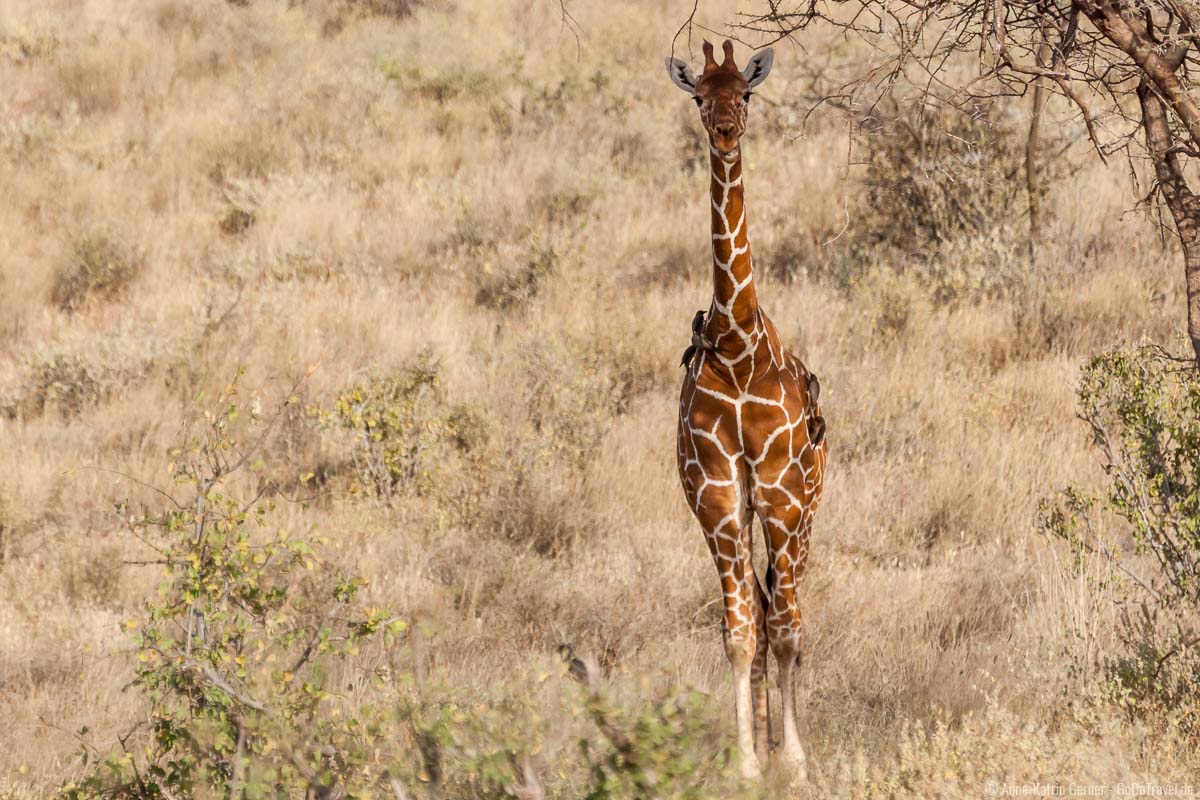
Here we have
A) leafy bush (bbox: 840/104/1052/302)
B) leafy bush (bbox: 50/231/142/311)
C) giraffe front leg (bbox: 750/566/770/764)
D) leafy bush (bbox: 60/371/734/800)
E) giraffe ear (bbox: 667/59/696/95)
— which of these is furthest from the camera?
leafy bush (bbox: 50/231/142/311)

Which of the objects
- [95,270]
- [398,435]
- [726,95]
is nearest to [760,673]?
[726,95]

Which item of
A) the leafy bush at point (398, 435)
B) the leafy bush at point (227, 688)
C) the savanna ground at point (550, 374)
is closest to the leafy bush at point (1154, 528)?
the savanna ground at point (550, 374)

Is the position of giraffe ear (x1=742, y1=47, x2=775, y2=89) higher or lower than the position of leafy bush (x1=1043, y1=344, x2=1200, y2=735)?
higher

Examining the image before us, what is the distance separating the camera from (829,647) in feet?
17.9

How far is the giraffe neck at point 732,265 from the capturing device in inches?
168

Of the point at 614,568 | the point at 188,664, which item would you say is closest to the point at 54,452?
the point at 614,568

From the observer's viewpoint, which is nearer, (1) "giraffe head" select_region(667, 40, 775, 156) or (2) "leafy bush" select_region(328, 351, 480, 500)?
(1) "giraffe head" select_region(667, 40, 775, 156)

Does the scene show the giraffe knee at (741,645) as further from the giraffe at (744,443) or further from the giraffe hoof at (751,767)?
the giraffe hoof at (751,767)

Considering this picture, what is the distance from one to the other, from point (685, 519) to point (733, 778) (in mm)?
3564

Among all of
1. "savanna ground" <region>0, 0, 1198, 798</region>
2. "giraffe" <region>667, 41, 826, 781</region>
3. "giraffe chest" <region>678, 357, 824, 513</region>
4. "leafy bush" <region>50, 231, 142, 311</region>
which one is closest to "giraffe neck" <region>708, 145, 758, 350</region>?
"giraffe" <region>667, 41, 826, 781</region>

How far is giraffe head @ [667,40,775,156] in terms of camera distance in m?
4.02

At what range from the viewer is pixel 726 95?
4039 millimetres

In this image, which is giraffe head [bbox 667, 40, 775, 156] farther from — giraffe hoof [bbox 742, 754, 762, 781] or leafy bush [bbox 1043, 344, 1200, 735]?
giraffe hoof [bbox 742, 754, 762, 781]

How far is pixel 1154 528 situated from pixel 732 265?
2.04 m
